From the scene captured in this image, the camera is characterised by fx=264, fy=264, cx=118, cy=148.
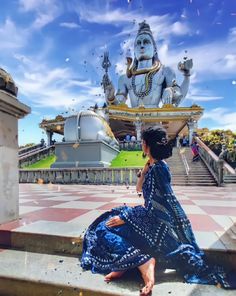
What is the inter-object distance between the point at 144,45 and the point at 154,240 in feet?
91.9

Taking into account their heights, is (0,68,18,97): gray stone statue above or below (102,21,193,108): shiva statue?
below

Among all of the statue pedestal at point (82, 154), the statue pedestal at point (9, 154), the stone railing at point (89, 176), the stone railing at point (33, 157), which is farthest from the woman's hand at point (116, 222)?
the stone railing at point (33, 157)

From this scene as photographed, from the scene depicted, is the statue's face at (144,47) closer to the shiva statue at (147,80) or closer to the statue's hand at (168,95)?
the shiva statue at (147,80)

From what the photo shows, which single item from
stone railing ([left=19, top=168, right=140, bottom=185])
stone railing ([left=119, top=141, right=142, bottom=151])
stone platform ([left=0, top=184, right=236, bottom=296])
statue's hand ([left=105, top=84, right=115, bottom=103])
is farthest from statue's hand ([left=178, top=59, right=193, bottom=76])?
stone platform ([left=0, top=184, right=236, bottom=296])

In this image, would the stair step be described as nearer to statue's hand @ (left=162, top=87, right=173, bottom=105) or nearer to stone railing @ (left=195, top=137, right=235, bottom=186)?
stone railing @ (left=195, top=137, right=235, bottom=186)

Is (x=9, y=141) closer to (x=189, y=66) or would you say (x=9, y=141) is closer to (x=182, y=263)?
(x=182, y=263)

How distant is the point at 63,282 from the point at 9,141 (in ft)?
5.69

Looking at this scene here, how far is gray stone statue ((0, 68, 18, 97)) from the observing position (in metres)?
2.86

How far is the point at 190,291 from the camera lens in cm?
169

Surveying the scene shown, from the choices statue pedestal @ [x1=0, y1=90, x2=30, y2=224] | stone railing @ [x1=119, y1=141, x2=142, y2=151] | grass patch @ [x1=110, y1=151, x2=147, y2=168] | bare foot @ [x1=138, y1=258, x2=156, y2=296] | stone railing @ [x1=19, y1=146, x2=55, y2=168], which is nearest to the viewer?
bare foot @ [x1=138, y1=258, x2=156, y2=296]

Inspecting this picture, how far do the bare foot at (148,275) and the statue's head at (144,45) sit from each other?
27811 millimetres

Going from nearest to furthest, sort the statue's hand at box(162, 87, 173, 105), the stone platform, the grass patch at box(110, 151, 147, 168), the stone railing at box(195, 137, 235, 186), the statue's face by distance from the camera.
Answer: the stone platform, the stone railing at box(195, 137, 235, 186), the grass patch at box(110, 151, 147, 168), the statue's hand at box(162, 87, 173, 105), the statue's face

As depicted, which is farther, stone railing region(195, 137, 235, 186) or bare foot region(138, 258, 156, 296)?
stone railing region(195, 137, 235, 186)

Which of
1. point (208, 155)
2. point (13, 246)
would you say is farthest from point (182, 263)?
point (208, 155)
